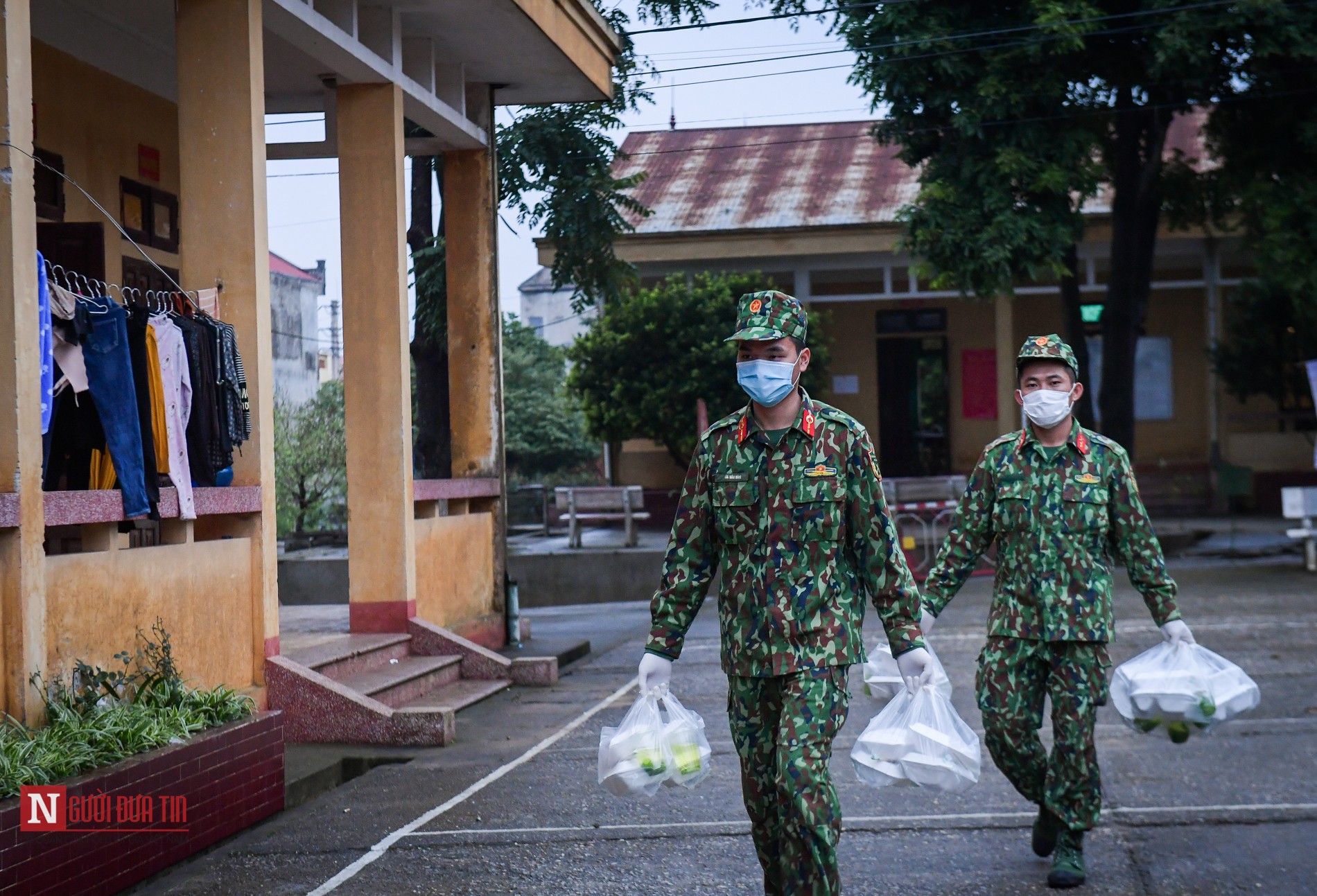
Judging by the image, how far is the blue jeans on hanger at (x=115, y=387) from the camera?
718 centimetres

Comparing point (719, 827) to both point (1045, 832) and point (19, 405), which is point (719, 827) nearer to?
point (1045, 832)

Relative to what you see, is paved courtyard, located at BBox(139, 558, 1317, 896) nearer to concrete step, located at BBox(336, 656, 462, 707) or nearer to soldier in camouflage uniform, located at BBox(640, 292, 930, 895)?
concrete step, located at BBox(336, 656, 462, 707)

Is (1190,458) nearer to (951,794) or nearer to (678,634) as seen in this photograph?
(951,794)

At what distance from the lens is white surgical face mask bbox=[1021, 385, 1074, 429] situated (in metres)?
5.71

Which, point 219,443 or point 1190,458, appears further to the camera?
point 1190,458

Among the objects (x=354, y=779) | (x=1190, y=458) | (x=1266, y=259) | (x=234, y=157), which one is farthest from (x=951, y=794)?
(x=1190, y=458)

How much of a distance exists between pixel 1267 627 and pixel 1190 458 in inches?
592

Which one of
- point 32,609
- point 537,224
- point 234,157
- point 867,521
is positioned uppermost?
point 537,224

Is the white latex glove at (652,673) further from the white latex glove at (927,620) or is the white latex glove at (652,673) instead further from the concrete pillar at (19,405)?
the concrete pillar at (19,405)

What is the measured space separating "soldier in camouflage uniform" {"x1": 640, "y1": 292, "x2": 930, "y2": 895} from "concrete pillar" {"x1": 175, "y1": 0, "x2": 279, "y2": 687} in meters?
4.70

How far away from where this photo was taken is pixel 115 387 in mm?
7238

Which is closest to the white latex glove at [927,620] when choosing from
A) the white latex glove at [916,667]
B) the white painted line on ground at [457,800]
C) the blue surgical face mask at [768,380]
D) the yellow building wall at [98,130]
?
the white latex glove at [916,667]

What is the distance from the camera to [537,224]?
18625mm

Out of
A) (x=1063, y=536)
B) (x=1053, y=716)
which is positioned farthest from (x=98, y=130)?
(x=1053, y=716)
